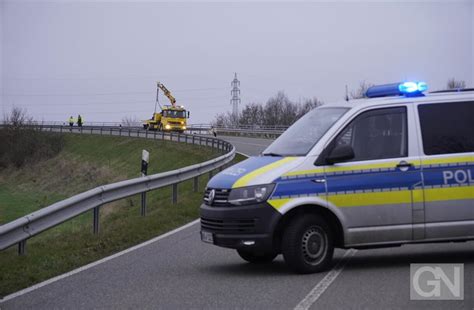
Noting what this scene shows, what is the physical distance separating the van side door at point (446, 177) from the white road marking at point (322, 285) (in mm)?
1137

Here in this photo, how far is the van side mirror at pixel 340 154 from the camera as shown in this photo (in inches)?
322

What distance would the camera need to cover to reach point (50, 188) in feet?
147

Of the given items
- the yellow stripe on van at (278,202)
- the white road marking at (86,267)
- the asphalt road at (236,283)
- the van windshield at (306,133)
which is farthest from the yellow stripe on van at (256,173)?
the white road marking at (86,267)

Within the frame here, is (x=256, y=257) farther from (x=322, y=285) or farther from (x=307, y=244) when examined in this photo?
(x=322, y=285)

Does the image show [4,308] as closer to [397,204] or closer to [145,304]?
[145,304]

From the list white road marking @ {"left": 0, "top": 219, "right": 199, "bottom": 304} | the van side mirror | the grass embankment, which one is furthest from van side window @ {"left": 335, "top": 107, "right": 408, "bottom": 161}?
the grass embankment

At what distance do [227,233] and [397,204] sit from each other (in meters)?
1.98

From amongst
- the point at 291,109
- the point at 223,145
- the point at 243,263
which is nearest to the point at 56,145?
the point at 223,145

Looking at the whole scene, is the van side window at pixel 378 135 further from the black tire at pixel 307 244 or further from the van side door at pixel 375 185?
the black tire at pixel 307 244

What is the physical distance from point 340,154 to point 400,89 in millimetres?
1410

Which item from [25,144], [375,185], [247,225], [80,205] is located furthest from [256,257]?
[25,144]

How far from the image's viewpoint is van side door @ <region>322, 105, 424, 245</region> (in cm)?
827

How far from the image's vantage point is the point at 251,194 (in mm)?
8156

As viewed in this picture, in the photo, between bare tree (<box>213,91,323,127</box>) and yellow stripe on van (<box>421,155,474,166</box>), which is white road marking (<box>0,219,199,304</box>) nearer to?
yellow stripe on van (<box>421,155,474,166</box>)
